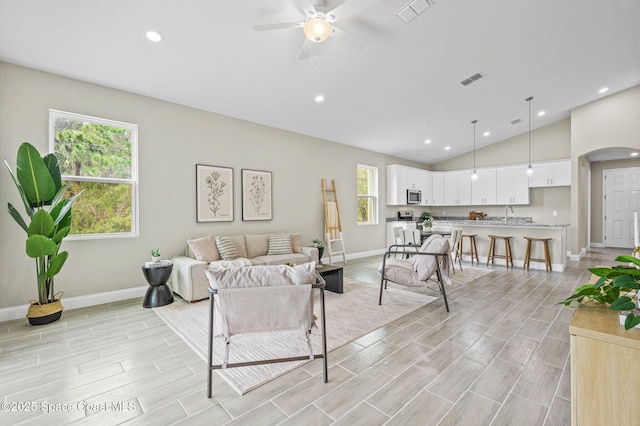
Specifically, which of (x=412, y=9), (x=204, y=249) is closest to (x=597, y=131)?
(x=412, y=9)

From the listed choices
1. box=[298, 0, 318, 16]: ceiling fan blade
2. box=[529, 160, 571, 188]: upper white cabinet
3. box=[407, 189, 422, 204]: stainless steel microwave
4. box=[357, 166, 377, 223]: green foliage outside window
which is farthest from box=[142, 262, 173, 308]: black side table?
box=[529, 160, 571, 188]: upper white cabinet

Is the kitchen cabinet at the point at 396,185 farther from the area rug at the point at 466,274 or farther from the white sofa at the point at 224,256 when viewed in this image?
the white sofa at the point at 224,256

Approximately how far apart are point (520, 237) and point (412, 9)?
17.5 feet

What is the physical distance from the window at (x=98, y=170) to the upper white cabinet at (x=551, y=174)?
9.16m

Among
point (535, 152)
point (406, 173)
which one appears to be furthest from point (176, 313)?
point (535, 152)

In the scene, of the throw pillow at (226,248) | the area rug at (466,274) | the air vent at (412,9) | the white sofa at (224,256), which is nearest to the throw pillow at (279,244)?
the white sofa at (224,256)

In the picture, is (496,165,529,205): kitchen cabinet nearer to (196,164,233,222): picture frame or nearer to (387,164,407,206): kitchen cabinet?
(387,164,407,206): kitchen cabinet

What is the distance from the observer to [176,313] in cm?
352

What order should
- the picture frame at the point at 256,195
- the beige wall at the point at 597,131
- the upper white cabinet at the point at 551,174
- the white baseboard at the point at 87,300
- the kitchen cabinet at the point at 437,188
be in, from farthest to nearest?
1. the kitchen cabinet at the point at 437,188
2. the upper white cabinet at the point at 551,174
3. the beige wall at the point at 597,131
4. the picture frame at the point at 256,195
5. the white baseboard at the point at 87,300

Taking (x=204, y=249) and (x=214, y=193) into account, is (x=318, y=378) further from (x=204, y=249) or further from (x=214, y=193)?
(x=214, y=193)

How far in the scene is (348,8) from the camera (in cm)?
250

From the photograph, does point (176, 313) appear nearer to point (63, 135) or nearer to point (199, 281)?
point (199, 281)

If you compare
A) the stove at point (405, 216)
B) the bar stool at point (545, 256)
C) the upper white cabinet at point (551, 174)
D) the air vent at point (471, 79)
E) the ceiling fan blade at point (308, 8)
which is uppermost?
the air vent at point (471, 79)

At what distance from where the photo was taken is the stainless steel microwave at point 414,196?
858 centimetres
